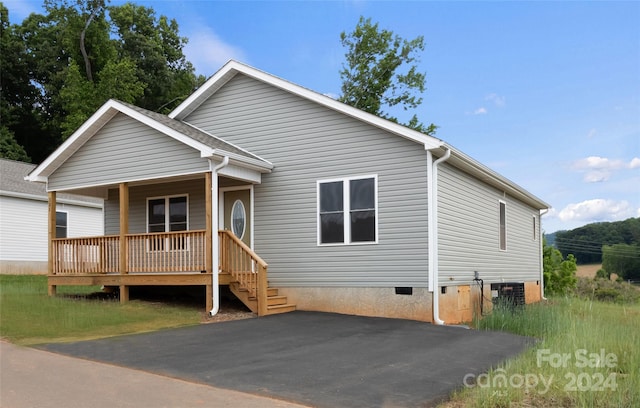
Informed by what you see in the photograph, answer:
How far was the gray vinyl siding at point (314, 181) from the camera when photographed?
492 inches

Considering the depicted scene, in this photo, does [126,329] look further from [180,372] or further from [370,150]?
[370,150]

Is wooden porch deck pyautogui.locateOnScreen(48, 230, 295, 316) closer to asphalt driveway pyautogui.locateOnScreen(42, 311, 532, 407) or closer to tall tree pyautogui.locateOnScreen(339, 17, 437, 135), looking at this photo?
asphalt driveway pyautogui.locateOnScreen(42, 311, 532, 407)

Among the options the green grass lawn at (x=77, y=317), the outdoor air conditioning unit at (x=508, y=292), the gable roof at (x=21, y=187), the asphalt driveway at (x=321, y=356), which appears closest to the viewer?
the asphalt driveway at (x=321, y=356)

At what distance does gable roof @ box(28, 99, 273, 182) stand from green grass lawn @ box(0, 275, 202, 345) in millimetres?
3443

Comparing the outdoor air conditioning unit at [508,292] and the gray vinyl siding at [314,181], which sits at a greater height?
the gray vinyl siding at [314,181]

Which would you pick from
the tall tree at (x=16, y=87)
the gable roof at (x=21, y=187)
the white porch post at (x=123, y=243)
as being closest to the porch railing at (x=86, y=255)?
the white porch post at (x=123, y=243)

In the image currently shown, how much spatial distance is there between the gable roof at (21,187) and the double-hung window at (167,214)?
32.2 feet

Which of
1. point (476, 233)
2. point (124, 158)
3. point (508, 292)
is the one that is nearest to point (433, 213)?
point (476, 233)

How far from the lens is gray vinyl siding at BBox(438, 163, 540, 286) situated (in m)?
12.9

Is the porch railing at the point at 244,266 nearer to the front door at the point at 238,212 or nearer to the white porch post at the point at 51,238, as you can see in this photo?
the front door at the point at 238,212

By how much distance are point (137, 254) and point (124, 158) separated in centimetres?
236

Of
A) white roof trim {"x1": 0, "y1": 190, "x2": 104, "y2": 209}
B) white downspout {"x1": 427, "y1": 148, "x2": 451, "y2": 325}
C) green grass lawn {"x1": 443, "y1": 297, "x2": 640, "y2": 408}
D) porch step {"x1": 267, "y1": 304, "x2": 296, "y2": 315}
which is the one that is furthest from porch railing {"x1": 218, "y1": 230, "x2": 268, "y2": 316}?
white roof trim {"x1": 0, "y1": 190, "x2": 104, "y2": 209}

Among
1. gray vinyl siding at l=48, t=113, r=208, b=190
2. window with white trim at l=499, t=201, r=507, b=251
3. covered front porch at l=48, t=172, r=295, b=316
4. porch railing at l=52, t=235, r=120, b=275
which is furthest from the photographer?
window with white trim at l=499, t=201, r=507, b=251

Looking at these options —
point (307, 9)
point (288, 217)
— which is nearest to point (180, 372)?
point (288, 217)
